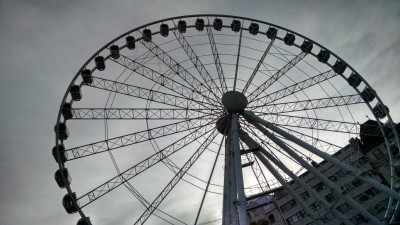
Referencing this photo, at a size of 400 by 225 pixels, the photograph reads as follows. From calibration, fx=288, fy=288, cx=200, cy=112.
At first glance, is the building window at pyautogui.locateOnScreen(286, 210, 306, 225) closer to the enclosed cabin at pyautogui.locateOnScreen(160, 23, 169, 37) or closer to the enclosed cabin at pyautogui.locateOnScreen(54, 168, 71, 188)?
the enclosed cabin at pyautogui.locateOnScreen(160, 23, 169, 37)

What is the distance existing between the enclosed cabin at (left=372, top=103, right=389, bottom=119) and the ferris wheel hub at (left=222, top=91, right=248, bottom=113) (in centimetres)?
1096

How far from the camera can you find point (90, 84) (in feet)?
67.6

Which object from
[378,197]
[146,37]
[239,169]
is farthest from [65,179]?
[378,197]

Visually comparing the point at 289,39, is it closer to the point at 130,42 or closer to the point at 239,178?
the point at 130,42

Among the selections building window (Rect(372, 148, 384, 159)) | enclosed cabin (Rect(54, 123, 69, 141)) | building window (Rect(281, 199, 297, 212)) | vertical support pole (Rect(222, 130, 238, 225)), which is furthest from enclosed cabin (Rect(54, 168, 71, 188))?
building window (Rect(372, 148, 384, 159))

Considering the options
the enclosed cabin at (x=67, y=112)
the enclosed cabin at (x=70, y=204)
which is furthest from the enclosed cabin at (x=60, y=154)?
the enclosed cabin at (x=70, y=204)

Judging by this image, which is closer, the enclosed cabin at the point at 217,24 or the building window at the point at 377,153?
the enclosed cabin at the point at 217,24

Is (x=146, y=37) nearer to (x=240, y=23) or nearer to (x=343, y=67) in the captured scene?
(x=240, y=23)

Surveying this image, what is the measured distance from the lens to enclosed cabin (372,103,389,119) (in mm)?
22147

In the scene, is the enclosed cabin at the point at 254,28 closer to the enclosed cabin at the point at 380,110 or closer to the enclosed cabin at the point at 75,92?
the enclosed cabin at the point at 380,110

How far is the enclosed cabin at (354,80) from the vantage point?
23.3 m

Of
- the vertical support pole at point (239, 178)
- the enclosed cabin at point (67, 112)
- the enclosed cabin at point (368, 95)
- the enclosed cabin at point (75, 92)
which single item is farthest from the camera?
the enclosed cabin at point (368, 95)

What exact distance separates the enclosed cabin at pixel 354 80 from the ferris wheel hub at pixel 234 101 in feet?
32.4

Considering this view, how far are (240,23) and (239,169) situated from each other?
14.0 m
